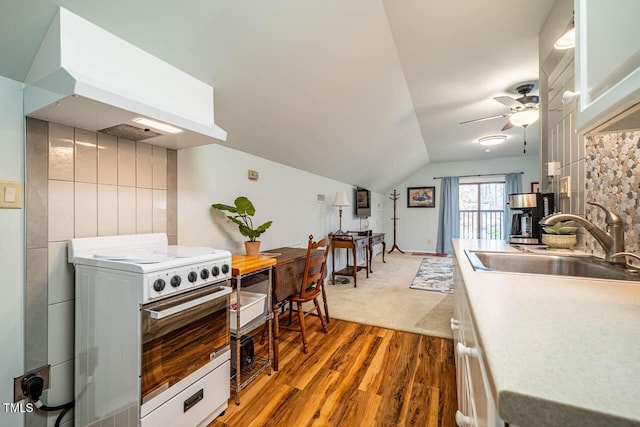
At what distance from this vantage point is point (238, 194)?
2676 millimetres

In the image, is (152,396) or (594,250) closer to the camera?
(152,396)

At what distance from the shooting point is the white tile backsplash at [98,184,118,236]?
5.10 feet

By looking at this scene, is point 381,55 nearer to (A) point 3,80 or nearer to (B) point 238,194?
(B) point 238,194

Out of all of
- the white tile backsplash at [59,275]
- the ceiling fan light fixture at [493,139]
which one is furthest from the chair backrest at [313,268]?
the ceiling fan light fixture at [493,139]

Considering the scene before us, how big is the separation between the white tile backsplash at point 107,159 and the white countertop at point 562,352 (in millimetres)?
1910

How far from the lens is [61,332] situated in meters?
1.42

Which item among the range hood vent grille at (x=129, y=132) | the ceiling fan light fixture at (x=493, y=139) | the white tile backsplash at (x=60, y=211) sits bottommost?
the white tile backsplash at (x=60, y=211)

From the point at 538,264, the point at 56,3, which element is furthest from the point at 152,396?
the point at 538,264

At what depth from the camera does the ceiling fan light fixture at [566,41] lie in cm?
159

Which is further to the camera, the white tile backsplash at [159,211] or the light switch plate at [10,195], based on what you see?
the white tile backsplash at [159,211]

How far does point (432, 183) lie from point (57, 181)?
7446 mm

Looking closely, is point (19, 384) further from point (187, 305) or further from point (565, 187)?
point (565, 187)

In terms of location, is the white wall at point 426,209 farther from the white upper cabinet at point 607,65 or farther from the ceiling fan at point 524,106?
the white upper cabinet at point 607,65

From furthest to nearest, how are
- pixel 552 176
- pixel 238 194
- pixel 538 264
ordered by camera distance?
1. pixel 238 194
2. pixel 552 176
3. pixel 538 264
